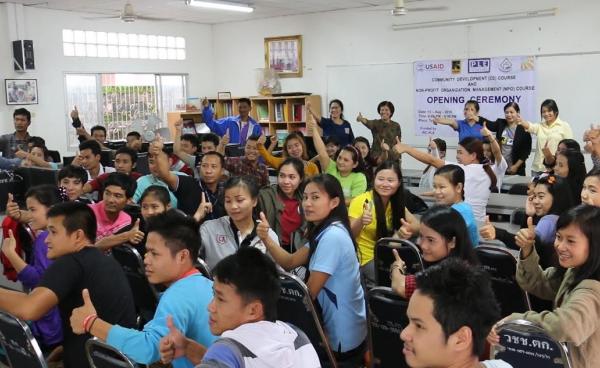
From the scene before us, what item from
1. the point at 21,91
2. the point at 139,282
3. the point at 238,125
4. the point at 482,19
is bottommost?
the point at 139,282

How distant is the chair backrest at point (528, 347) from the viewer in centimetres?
187

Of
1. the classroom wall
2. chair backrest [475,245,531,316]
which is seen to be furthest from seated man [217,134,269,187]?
the classroom wall

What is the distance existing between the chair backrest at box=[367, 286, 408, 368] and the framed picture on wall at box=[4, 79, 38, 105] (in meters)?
8.12

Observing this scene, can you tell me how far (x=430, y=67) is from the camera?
29.3 ft

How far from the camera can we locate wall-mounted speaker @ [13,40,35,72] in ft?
28.5

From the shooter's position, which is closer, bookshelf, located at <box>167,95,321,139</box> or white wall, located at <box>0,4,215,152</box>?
white wall, located at <box>0,4,215,152</box>

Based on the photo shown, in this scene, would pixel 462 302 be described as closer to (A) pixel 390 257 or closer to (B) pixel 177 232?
(B) pixel 177 232

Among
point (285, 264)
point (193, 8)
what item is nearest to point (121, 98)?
point (193, 8)

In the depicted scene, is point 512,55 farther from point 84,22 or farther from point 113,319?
point 113,319

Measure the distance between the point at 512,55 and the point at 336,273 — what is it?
22.0 feet

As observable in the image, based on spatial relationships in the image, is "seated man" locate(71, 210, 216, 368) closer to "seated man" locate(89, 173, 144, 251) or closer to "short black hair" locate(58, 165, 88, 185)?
"seated man" locate(89, 173, 144, 251)

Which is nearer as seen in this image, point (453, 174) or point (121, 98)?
point (453, 174)

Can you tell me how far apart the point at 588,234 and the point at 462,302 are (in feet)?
3.28

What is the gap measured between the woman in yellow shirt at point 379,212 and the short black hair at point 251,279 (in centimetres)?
169
